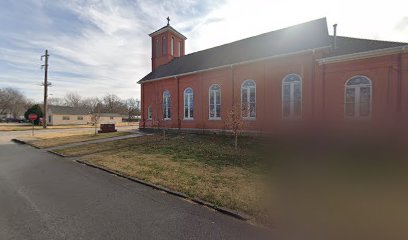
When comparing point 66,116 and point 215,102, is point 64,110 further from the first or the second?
point 215,102

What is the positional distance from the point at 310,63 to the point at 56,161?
15.4 metres

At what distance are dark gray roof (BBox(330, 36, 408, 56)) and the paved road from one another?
1363cm

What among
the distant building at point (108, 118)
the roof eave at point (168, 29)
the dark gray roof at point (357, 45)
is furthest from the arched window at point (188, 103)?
the distant building at point (108, 118)

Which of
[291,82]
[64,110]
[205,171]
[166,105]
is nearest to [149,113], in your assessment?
[166,105]

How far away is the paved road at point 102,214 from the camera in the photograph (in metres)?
3.88

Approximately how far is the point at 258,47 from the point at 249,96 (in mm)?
4481

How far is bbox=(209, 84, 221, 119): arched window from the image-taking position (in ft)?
62.5

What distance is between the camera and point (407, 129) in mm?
11711

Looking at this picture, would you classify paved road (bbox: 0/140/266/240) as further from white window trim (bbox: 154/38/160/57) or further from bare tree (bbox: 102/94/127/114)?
bare tree (bbox: 102/94/127/114)


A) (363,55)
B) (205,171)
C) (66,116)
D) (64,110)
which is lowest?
(205,171)

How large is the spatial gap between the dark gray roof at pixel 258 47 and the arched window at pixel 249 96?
1899 millimetres

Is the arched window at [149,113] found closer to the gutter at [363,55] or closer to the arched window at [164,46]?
the arched window at [164,46]

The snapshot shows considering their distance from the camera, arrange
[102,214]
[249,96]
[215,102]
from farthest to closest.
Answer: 1. [215,102]
2. [249,96]
3. [102,214]

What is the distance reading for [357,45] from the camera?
46.0 feet
